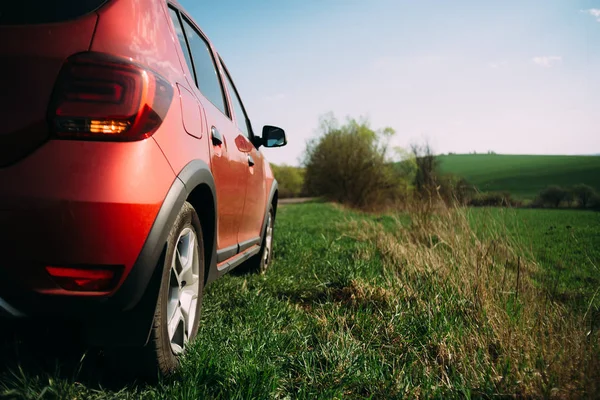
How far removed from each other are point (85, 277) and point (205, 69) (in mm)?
1930

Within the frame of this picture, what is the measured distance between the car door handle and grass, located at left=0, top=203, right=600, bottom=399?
43.2 inches

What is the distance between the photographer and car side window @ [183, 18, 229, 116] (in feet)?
8.85

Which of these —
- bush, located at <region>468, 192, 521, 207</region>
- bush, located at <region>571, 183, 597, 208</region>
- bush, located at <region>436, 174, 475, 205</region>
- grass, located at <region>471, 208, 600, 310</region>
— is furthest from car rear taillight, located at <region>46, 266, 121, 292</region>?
bush, located at <region>571, 183, 597, 208</region>

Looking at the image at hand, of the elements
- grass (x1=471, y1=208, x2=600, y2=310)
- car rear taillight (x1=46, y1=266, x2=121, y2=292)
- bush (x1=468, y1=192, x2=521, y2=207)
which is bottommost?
grass (x1=471, y1=208, x2=600, y2=310)

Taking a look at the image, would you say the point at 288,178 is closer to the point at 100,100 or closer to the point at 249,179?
the point at 249,179

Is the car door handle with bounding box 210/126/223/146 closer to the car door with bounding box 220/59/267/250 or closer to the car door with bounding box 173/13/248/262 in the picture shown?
the car door with bounding box 173/13/248/262

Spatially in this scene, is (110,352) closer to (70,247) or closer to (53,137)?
(70,247)

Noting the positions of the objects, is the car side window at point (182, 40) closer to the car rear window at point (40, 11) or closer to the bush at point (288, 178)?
the car rear window at point (40, 11)

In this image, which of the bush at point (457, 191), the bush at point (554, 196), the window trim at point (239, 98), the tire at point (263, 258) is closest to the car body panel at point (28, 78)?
the window trim at point (239, 98)

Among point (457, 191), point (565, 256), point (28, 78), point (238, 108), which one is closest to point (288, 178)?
point (457, 191)

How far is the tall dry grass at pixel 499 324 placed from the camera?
176 cm

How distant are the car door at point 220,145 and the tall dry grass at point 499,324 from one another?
136 centimetres

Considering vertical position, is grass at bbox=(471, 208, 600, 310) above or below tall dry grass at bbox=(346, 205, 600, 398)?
above

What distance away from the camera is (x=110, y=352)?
1.74 meters
